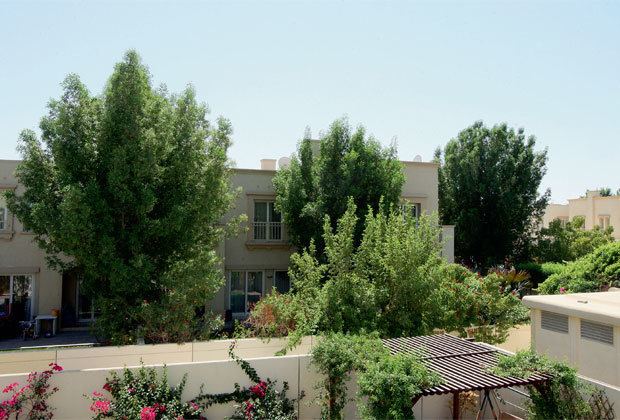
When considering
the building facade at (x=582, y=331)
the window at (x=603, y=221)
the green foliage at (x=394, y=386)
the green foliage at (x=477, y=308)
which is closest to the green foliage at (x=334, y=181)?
the green foliage at (x=477, y=308)

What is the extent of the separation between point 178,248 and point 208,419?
6.26m

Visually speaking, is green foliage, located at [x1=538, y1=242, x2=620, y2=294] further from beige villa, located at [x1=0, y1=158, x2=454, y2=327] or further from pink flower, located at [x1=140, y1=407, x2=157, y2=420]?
pink flower, located at [x1=140, y1=407, x2=157, y2=420]

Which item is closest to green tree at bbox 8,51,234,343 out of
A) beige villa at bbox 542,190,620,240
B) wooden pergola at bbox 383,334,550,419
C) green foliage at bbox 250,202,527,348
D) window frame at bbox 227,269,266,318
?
green foliage at bbox 250,202,527,348

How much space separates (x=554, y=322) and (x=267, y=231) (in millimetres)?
13367

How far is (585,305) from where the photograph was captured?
10688 millimetres

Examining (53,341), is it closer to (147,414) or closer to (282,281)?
(282,281)

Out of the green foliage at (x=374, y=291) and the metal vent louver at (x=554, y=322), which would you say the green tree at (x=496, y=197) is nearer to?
the green foliage at (x=374, y=291)

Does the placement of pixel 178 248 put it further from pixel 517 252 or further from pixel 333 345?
pixel 517 252

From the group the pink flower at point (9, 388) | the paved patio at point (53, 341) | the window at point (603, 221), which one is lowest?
the paved patio at point (53, 341)

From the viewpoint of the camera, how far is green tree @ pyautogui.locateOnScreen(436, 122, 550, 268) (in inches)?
1195

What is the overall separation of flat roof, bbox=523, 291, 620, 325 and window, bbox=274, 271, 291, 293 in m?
12.5

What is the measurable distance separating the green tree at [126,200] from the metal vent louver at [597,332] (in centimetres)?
934

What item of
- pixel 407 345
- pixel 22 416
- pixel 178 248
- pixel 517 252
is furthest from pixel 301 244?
pixel 517 252

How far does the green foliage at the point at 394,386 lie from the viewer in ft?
26.3
